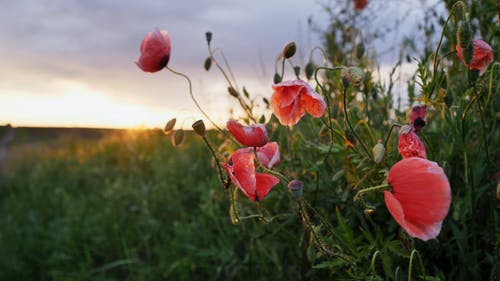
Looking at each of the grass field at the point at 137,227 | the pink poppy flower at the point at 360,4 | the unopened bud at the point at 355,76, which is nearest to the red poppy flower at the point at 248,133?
the unopened bud at the point at 355,76

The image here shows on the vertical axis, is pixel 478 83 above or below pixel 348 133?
above

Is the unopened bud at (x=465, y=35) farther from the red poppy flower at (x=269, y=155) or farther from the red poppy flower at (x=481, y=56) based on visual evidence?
the red poppy flower at (x=269, y=155)

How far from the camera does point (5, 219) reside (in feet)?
11.4

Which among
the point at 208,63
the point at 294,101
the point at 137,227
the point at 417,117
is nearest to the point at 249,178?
the point at 294,101

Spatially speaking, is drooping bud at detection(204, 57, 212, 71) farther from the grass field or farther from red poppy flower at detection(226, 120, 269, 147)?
red poppy flower at detection(226, 120, 269, 147)

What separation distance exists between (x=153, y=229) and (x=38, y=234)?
93 centimetres

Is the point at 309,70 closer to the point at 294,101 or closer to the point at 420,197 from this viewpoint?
the point at 294,101

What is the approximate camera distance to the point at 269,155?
1106 millimetres

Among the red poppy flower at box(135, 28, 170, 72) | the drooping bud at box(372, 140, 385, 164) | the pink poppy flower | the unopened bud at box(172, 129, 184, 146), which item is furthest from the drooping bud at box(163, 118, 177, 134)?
the pink poppy flower

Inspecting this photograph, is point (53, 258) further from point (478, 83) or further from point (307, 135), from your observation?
point (478, 83)

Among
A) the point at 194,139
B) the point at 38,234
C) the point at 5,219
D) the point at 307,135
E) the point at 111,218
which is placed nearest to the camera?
the point at 307,135

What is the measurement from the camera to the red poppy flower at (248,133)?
3.24 ft

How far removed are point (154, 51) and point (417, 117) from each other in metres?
0.68

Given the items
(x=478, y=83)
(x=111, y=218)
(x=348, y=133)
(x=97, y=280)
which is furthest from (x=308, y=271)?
(x=111, y=218)
